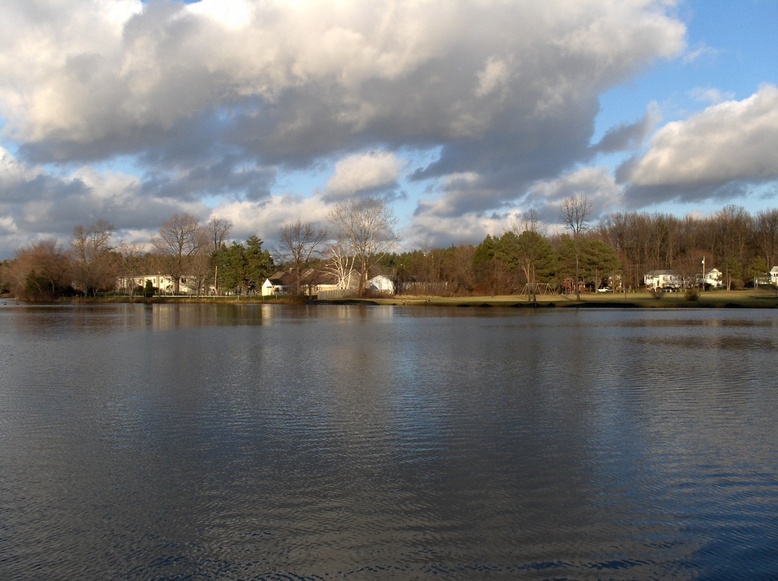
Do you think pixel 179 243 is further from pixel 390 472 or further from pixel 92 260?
pixel 390 472

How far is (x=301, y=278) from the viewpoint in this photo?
84.8 metres

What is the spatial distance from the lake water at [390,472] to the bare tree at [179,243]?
68868 mm

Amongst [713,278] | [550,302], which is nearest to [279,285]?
[550,302]

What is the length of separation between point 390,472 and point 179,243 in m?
80.5

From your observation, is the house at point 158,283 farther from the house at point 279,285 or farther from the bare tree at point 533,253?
the bare tree at point 533,253

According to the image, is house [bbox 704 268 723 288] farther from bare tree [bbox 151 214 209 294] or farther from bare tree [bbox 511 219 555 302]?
bare tree [bbox 151 214 209 294]

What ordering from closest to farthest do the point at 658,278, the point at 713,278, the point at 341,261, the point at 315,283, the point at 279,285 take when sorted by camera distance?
the point at 341,261
the point at 315,283
the point at 713,278
the point at 658,278
the point at 279,285

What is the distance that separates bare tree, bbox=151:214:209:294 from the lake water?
226ft

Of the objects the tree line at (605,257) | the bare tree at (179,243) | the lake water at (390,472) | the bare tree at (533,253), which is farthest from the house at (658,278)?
the lake water at (390,472)

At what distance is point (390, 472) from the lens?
25.8ft

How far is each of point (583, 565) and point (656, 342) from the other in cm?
1977

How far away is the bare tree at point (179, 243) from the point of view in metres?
83.0

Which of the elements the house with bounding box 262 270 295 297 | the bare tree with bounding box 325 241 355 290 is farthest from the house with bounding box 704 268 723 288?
the house with bounding box 262 270 295 297

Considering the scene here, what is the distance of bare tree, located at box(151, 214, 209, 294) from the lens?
272ft
